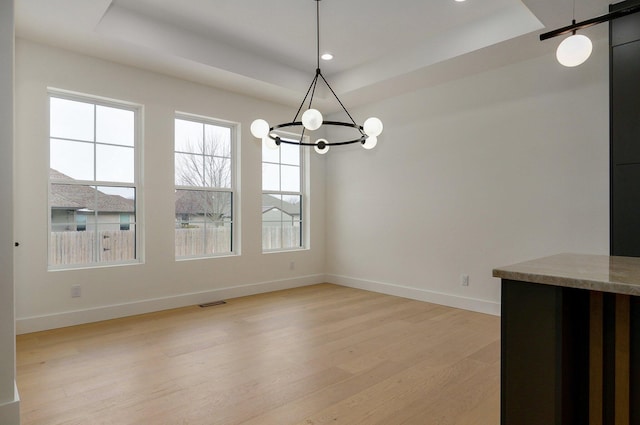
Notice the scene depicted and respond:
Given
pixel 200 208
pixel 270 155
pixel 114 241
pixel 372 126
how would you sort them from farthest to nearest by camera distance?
pixel 270 155, pixel 200 208, pixel 114 241, pixel 372 126

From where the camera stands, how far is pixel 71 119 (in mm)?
3922

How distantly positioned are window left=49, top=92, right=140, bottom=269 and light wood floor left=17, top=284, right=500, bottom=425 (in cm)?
78

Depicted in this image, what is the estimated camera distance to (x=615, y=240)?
3.08 metres

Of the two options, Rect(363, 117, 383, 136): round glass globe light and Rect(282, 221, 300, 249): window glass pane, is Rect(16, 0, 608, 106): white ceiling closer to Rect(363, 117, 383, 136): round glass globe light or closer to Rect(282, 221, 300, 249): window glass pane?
Rect(363, 117, 383, 136): round glass globe light

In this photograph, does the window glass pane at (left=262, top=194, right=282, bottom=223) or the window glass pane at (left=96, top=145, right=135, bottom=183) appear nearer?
the window glass pane at (left=96, top=145, right=135, bottom=183)

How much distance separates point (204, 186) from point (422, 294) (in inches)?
124

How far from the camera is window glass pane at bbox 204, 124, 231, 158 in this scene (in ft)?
16.3

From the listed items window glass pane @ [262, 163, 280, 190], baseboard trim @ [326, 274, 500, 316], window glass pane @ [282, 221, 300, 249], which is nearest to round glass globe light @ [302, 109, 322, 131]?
window glass pane @ [262, 163, 280, 190]

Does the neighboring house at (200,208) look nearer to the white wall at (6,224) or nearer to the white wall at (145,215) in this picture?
the white wall at (145,215)

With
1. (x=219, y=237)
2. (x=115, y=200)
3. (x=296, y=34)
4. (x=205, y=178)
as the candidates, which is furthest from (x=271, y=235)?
(x=296, y=34)

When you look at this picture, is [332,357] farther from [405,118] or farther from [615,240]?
[405,118]

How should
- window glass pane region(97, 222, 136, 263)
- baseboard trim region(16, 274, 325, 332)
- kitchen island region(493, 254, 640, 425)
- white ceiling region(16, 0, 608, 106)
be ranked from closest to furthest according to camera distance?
kitchen island region(493, 254, 640, 425) < white ceiling region(16, 0, 608, 106) < baseboard trim region(16, 274, 325, 332) < window glass pane region(97, 222, 136, 263)

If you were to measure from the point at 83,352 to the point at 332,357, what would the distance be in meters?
2.04

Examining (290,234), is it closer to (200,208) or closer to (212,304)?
(200,208)
